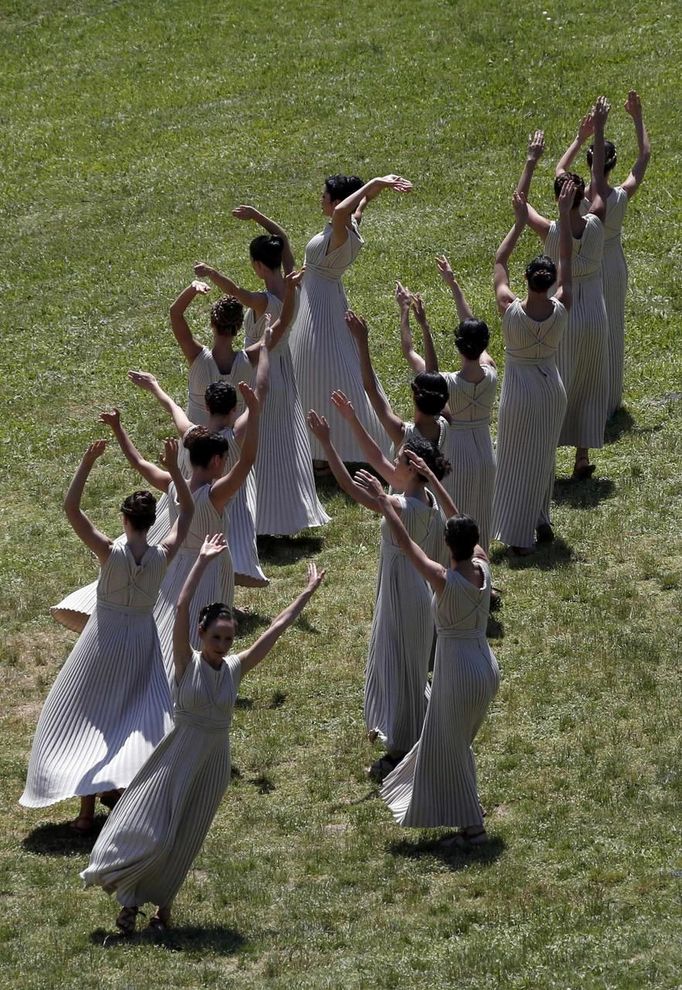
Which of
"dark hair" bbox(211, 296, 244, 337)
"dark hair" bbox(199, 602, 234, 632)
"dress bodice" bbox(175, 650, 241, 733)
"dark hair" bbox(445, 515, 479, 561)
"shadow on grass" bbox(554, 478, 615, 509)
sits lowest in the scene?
"shadow on grass" bbox(554, 478, 615, 509)

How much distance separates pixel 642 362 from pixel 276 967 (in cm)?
1045

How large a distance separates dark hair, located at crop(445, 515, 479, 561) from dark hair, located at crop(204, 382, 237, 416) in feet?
8.67

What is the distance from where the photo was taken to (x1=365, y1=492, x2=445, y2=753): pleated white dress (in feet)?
35.6

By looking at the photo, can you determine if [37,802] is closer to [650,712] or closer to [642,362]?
[650,712]

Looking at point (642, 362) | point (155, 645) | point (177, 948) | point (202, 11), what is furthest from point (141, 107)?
point (177, 948)

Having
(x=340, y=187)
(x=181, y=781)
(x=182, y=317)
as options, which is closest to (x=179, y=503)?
(x=181, y=781)

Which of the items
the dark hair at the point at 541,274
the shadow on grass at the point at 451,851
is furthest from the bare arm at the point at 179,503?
the dark hair at the point at 541,274

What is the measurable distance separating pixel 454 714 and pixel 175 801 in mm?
1780

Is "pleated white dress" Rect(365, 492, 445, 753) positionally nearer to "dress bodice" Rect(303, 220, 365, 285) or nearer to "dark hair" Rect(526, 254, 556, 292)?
"dark hair" Rect(526, 254, 556, 292)

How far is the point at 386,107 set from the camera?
24469 millimetres

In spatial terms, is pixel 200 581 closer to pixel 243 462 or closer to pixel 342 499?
pixel 243 462

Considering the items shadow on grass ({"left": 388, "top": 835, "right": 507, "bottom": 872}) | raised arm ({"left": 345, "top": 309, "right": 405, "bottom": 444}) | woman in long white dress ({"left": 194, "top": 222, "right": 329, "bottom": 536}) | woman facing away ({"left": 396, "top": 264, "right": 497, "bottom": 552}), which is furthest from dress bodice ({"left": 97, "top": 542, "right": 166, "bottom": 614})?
woman in long white dress ({"left": 194, "top": 222, "right": 329, "bottom": 536})

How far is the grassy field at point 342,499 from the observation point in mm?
9102

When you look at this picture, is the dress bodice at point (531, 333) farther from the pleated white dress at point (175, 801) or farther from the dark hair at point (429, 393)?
the pleated white dress at point (175, 801)
